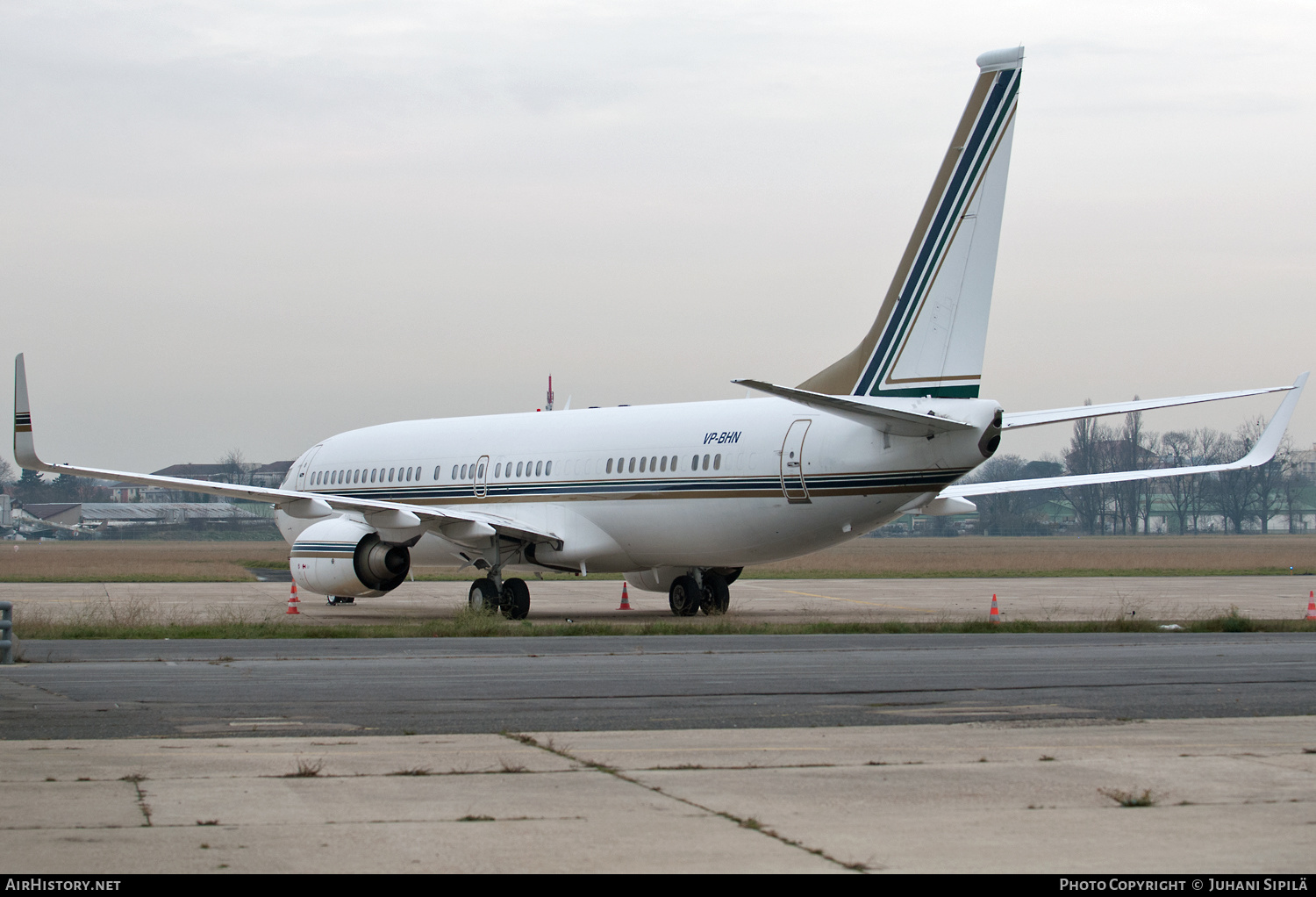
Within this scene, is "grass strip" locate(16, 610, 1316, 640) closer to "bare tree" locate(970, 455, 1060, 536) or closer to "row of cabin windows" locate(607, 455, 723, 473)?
"row of cabin windows" locate(607, 455, 723, 473)

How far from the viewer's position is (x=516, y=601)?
2597 centimetres

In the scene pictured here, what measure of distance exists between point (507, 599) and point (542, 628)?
4.20 metres

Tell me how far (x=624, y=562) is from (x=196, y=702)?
14.6 metres

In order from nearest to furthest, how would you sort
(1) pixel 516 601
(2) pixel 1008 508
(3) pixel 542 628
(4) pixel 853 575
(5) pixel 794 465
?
(3) pixel 542 628 < (5) pixel 794 465 < (1) pixel 516 601 < (4) pixel 853 575 < (2) pixel 1008 508

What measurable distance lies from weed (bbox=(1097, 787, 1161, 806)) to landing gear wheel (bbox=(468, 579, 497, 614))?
61.7 ft

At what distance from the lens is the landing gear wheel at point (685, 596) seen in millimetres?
27328

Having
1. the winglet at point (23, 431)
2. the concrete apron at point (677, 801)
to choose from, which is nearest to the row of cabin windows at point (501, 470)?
the winglet at point (23, 431)

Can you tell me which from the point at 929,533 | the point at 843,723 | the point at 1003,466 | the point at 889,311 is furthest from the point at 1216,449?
the point at 843,723

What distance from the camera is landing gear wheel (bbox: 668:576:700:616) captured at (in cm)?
2733

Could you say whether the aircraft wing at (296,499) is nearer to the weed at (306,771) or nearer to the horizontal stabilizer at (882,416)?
the horizontal stabilizer at (882,416)

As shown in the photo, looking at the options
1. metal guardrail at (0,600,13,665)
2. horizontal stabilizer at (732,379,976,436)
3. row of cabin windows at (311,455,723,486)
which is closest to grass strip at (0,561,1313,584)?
row of cabin windows at (311,455,723,486)

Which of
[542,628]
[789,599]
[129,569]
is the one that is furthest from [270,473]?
[542,628]

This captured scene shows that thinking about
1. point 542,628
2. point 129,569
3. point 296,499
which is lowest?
point 129,569

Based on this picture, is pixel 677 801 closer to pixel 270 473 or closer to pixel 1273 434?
pixel 1273 434
